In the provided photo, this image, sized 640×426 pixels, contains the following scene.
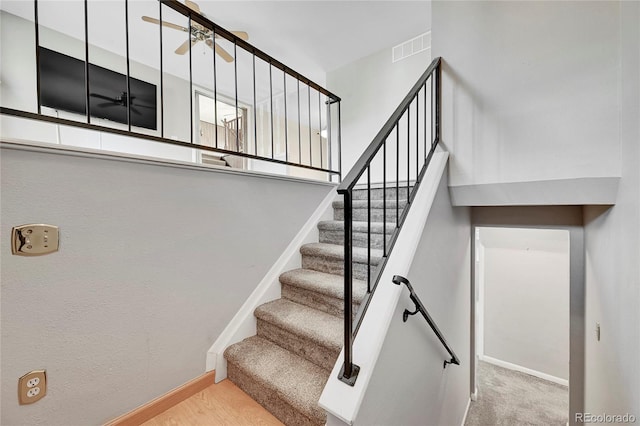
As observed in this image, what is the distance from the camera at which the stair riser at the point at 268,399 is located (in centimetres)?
130

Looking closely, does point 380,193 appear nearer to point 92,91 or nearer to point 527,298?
point 527,298

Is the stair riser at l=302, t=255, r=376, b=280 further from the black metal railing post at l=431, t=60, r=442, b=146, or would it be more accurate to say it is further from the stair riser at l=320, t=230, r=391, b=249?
the black metal railing post at l=431, t=60, r=442, b=146

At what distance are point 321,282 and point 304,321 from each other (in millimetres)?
302

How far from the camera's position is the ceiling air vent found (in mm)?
3373

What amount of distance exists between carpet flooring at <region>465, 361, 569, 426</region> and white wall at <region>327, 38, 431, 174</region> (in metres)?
3.68

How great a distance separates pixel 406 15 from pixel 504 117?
209 centimetres

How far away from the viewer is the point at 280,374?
1.48 m

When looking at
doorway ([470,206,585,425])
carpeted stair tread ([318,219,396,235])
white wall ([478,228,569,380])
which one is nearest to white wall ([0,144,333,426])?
carpeted stair tread ([318,219,396,235])

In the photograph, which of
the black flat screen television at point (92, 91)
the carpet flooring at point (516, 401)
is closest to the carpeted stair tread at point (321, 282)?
the carpet flooring at point (516, 401)

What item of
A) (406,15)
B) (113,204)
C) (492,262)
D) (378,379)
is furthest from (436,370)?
(406,15)

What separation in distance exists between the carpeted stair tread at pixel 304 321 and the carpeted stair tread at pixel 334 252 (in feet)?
1.38

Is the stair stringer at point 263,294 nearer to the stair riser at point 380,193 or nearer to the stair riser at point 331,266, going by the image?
the stair riser at point 331,266

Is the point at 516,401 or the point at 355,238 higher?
the point at 355,238

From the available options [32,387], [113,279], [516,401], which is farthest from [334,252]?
[516,401]
